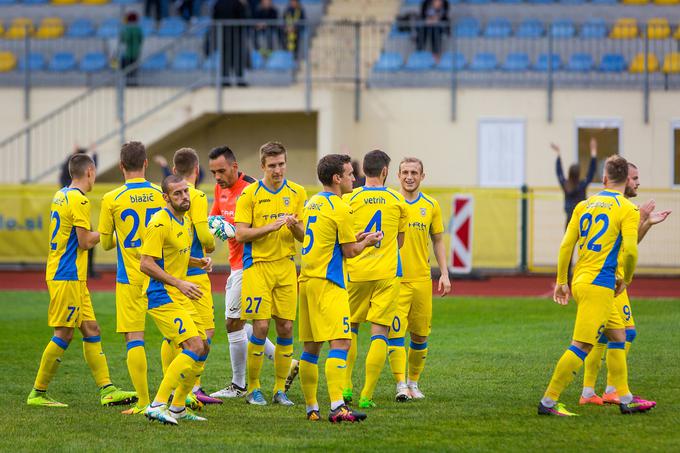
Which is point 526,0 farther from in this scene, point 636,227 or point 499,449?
point 499,449

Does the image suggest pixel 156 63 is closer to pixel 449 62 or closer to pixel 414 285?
pixel 449 62

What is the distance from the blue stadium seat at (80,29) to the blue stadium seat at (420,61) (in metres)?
8.22

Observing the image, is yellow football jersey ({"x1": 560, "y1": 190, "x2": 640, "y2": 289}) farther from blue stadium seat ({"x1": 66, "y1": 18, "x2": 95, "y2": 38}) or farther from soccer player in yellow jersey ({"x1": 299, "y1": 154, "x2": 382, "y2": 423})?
blue stadium seat ({"x1": 66, "y1": 18, "x2": 95, "y2": 38})

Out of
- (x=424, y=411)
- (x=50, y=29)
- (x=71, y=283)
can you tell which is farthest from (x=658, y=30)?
(x=71, y=283)

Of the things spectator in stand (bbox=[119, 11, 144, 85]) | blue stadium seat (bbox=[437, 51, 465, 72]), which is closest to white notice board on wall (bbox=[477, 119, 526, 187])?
blue stadium seat (bbox=[437, 51, 465, 72])

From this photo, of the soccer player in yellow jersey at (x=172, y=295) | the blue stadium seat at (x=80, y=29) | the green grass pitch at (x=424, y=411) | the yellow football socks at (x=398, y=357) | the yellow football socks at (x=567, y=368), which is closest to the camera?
the green grass pitch at (x=424, y=411)

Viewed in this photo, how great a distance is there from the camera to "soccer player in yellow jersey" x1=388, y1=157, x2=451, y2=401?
10375mm

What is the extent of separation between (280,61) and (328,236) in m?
17.3

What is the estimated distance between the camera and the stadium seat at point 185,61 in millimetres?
26453

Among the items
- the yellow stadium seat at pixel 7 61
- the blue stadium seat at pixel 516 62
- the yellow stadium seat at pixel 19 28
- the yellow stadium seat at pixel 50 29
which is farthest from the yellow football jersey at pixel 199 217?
the yellow stadium seat at pixel 50 29

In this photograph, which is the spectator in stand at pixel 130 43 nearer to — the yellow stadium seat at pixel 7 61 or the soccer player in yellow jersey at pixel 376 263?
the yellow stadium seat at pixel 7 61

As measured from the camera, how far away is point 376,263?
9797mm

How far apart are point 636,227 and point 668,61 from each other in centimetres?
1661

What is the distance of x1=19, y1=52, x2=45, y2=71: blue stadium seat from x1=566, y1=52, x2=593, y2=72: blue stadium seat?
12311 millimetres
